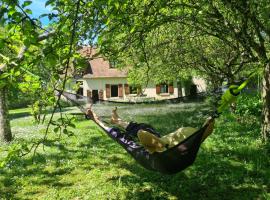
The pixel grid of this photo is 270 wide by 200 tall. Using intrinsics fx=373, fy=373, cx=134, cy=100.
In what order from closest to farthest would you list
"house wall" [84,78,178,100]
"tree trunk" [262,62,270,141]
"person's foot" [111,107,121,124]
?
"tree trunk" [262,62,270,141], "person's foot" [111,107,121,124], "house wall" [84,78,178,100]

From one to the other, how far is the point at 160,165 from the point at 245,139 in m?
5.39

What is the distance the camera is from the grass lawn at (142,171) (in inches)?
269

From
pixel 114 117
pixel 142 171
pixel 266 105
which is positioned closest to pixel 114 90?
pixel 114 117

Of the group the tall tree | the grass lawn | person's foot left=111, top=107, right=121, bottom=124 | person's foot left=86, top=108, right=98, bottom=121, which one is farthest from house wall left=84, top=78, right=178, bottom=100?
the tall tree

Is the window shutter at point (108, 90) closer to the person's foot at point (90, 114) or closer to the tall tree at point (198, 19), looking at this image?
the person's foot at point (90, 114)

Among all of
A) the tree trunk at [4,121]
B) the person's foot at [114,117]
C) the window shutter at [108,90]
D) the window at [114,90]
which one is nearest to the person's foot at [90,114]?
the person's foot at [114,117]

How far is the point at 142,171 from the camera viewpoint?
8.27 metres

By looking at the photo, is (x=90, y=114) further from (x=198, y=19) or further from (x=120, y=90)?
(x=120, y=90)

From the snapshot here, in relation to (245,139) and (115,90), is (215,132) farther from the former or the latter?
(115,90)

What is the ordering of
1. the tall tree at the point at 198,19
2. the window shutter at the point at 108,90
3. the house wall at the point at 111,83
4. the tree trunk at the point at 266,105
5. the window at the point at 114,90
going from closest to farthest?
1. the tall tree at the point at 198,19
2. the tree trunk at the point at 266,105
3. the house wall at the point at 111,83
4. the window shutter at the point at 108,90
5. the window at the point at 114,90

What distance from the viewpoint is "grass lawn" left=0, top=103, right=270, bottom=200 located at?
269 inches

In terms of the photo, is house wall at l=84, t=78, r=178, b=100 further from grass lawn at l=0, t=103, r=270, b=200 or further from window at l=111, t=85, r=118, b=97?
grass lawn at l=0, t=103, r=270, b=200

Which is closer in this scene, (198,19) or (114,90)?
(198,19)

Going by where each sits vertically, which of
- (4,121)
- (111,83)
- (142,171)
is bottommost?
(142,171)
